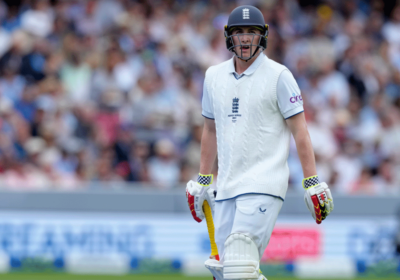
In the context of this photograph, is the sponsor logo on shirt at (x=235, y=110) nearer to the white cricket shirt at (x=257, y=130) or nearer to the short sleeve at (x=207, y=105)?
the white cricket shirt at (x=257, y=130)

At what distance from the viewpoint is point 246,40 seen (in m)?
5.02

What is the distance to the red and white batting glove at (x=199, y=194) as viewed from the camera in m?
5.41

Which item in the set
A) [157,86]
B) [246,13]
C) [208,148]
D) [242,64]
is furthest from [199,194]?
[157,86]

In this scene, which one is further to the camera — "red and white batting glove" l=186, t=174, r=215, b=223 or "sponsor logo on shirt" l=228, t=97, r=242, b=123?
"red and white batting glove" l=186, t=174, r=215, b=223

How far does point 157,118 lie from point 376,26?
558 centimetres

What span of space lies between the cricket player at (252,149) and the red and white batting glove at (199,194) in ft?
1.03

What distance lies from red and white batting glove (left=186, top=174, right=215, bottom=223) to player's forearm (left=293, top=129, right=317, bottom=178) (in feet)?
2.87

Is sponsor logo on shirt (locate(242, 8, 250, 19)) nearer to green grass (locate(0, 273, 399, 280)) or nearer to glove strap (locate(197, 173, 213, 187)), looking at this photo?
glove strap (locate(197, 173, 213, 187))

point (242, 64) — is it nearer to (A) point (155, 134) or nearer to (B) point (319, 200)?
(B) point (319, 200)

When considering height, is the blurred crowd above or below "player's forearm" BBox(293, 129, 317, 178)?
above

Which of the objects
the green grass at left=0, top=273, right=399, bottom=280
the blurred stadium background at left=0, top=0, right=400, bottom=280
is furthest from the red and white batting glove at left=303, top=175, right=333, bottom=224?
the blurred stadium background at left=0, top=0, right=400, bottom=280

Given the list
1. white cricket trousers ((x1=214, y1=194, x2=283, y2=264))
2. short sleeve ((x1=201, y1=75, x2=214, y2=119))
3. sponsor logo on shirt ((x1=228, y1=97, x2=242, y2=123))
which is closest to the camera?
white cricket trousers ((x1=214, y1=194, x2=283, y2=264))

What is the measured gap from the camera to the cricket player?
4.80 metres

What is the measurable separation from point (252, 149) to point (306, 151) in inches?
15.0
